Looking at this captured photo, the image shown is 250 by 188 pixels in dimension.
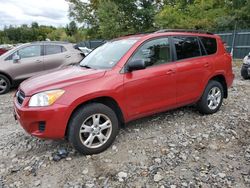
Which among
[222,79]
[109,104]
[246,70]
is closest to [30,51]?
[109,104]

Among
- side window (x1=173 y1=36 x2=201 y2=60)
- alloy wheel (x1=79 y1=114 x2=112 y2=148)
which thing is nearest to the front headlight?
alloy wheel (x1=79 y1=114 x2=112 y2=148)

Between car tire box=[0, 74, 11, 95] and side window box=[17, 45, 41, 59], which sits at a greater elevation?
side window box=[17, 45, 41, 59]

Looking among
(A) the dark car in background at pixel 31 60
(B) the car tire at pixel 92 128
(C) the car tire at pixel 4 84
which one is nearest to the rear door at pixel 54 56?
(A) the dark car in background at pixel 31 60

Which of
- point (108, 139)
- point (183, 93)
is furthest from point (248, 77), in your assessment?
point (108, 139)

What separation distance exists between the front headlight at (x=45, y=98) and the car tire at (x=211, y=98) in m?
2.87

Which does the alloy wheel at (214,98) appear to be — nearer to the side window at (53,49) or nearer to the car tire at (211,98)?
the car tire at (211,98)

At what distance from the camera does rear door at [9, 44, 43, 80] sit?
8.96m

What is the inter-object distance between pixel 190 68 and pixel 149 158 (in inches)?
75.5

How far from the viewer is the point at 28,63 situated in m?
9.08

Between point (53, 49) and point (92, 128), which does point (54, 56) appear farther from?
point (92, 128)

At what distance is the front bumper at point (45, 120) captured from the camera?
3576 mm

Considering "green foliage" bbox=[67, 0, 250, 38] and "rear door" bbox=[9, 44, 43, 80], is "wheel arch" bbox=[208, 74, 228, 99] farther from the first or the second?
"green foliage" bbox=[67, 0, 250, 38]

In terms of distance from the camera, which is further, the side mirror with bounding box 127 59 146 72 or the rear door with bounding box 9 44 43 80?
the rear door with bounding box 9 44 43 80

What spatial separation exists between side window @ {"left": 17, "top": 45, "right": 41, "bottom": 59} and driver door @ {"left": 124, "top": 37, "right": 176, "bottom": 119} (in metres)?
5.92
